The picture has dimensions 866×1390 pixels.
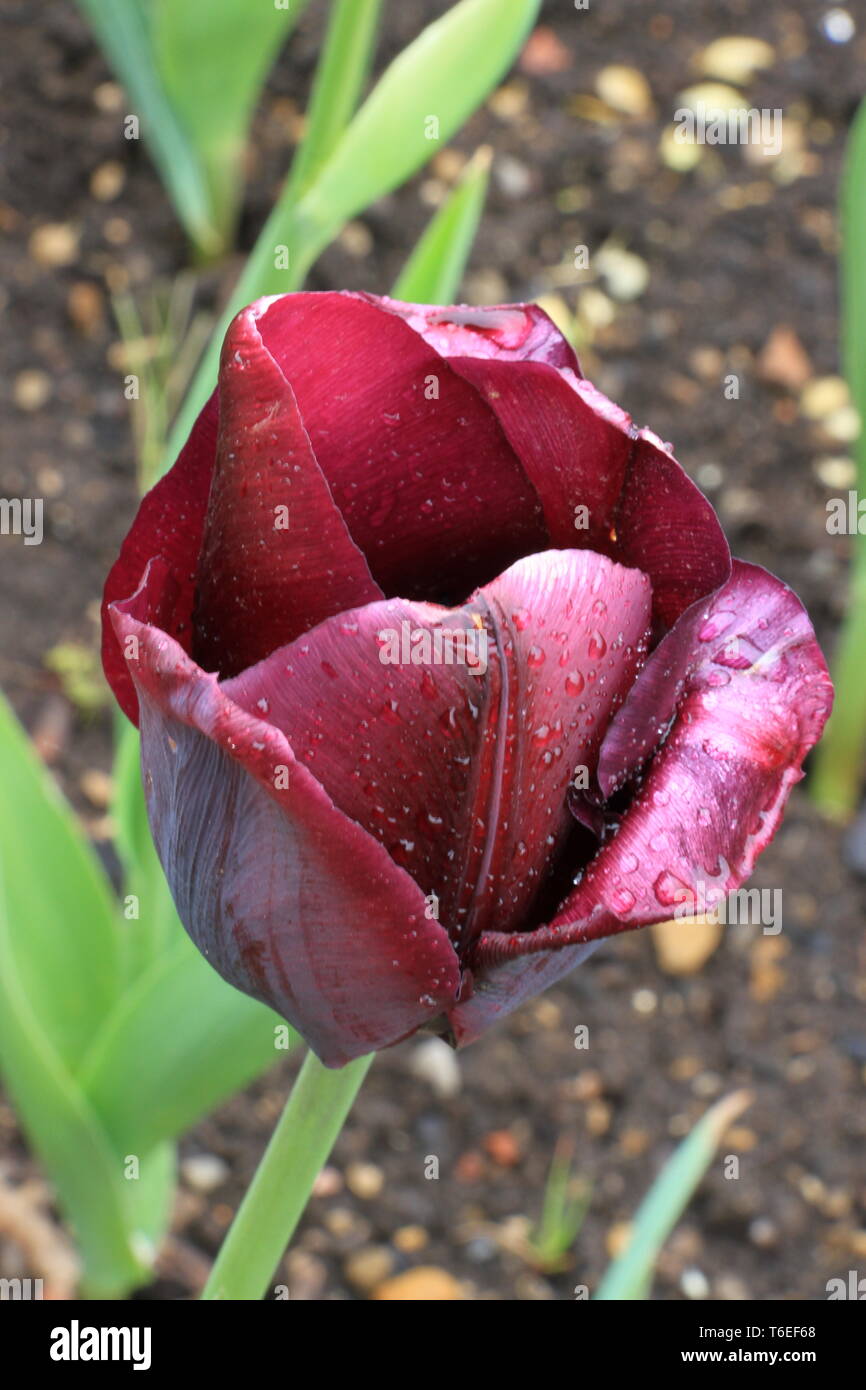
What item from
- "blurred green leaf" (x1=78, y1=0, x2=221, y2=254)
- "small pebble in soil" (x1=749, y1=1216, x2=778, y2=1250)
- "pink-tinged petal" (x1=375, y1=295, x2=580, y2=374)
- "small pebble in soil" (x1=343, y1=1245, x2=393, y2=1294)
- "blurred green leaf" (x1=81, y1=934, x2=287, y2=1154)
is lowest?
"small pebble in soil" (x1=749, y1=1216, x2=778, y2=1250)

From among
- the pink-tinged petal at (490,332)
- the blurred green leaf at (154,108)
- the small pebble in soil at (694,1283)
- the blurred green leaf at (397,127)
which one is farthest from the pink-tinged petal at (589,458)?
the blurred green leaf at (154,108)

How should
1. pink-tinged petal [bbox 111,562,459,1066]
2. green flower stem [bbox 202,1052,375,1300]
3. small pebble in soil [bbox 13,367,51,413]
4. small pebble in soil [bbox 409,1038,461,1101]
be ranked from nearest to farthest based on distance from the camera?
pink-tinged petal [bbox 111,562,459,1066], green flower stem [bbox 202,1052,375,1300], small pebble in soil [bbox 409,1038,461,1101], small pebble in soil [bbox 13,367,51,413]

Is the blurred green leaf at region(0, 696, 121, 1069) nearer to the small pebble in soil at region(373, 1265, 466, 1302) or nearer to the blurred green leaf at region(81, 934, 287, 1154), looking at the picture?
the blurred green leaf at region(81, 934, 287, 1154)

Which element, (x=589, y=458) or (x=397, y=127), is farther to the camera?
(x=397, y=127)

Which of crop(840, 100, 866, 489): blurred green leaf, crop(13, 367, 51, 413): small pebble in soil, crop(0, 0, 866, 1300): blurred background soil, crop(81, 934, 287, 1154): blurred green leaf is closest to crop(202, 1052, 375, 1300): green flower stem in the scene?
crop(81, 934, 287, 1154): blurred green leaf

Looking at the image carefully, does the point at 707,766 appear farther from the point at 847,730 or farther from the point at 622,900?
the point at 847,730

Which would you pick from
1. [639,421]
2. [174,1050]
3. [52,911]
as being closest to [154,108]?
[639,421]
